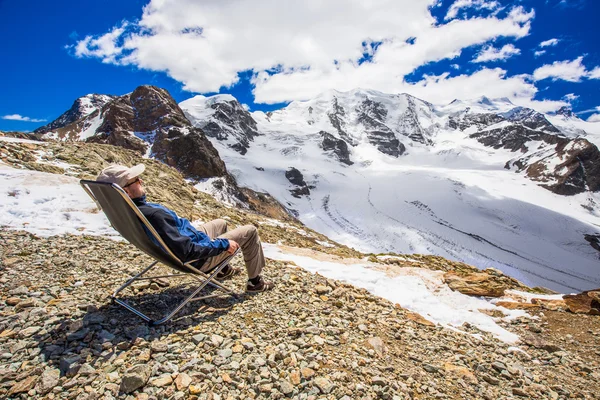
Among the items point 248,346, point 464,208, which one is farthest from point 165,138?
point 464,208

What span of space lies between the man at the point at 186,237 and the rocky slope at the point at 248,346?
74cm

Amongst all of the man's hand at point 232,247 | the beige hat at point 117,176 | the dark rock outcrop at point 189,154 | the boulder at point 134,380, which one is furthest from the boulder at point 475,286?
the dark rock outcrop at point 189,154

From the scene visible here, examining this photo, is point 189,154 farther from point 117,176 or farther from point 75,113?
point 75,113

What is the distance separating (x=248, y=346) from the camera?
384 centimetres

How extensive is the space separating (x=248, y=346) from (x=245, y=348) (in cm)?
4

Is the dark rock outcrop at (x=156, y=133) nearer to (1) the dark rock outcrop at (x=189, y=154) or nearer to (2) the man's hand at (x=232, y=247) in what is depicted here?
(1) the dark rock outcrop at (x=189, y=154)

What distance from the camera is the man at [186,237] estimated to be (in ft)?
13.9

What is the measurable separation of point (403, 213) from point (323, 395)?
117940 mm

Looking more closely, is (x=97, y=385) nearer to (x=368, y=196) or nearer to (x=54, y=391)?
(x=54, y=391)

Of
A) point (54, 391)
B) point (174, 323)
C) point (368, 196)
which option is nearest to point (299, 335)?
point (174, 323)

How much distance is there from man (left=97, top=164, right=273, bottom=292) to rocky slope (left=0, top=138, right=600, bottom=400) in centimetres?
74

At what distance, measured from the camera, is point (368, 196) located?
134875mm

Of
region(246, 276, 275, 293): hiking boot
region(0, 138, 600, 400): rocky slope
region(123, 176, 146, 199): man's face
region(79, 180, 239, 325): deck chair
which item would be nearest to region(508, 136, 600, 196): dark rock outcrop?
region(0, 138, 600, 400): rocky slope

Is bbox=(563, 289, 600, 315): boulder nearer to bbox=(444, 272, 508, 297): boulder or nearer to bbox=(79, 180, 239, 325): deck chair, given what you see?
bbox=(444, 272, 508, 297): boulder
